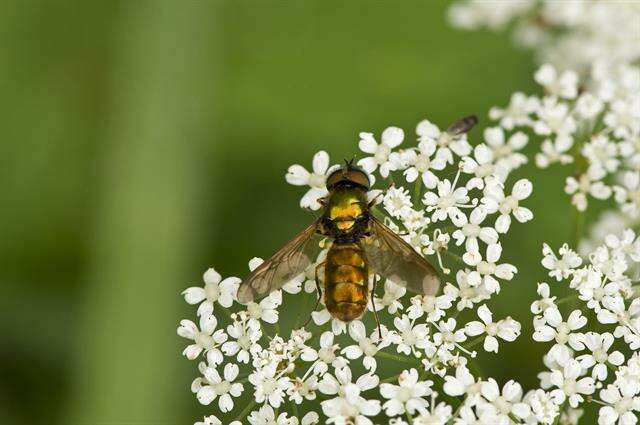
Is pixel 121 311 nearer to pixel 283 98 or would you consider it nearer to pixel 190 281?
pixel 190 281

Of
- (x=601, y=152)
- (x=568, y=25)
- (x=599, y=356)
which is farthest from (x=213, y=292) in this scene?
(x=568, y=25)

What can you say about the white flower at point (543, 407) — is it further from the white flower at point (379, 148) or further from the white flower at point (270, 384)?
the white flower at point (379, 148)

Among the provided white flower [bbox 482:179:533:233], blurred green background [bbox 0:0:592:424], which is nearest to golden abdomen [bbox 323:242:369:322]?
white flower [bbox 482:179:533:233]

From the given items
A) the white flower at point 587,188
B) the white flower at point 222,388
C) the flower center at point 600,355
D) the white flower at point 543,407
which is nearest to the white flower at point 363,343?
the white flower at point 222,388

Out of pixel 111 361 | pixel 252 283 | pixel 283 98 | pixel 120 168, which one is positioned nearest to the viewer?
pixel 252 283

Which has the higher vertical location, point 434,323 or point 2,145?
point 2,145

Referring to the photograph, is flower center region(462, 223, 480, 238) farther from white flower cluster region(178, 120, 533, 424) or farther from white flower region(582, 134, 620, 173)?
white flower region(582, 134, 620, 173)

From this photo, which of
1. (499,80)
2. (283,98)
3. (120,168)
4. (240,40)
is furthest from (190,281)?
(499,80)

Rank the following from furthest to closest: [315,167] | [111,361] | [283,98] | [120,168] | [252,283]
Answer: [283,98]
[120,168]
[111,361]
[315,167]
[252,283]
